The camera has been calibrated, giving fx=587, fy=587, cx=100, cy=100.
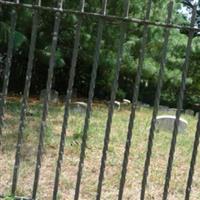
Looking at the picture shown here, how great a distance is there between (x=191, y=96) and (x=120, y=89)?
31.9 ft

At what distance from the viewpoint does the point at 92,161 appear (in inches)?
286

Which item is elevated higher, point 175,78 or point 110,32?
point 110,32

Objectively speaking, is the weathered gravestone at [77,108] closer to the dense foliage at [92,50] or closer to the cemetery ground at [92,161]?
the cemetery ground at [92,161]

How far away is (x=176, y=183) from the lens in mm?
6613

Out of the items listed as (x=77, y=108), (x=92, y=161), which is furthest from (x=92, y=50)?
(x=92, y=161)

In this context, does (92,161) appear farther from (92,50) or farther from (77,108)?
(92,50)

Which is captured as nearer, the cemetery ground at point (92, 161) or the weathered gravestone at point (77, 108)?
the cemetery ground at point (92, 161)

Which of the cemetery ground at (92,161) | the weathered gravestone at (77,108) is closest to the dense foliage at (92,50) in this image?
the weathered gravestone at (77,108)

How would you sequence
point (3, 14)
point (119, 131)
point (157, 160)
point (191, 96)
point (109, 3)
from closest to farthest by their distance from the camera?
point (157, 160), point (119, 131), point (3, 14), point (109, 3), point (191, 96)

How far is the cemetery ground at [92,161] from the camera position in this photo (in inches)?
238

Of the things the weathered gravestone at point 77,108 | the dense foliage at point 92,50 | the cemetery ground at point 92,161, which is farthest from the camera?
the dense foliage at point 92,50

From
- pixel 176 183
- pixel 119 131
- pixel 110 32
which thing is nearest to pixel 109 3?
pixel 110 32

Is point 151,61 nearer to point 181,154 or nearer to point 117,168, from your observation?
point 181,154

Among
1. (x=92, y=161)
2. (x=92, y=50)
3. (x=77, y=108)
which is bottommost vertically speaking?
(x=77, y=108)
